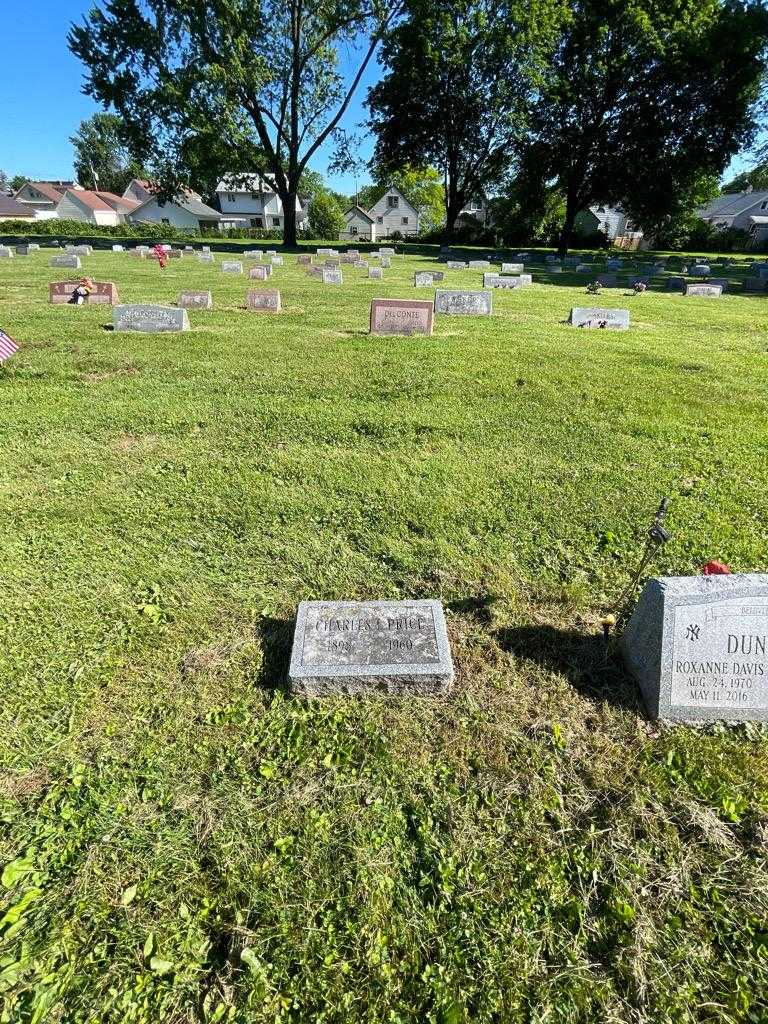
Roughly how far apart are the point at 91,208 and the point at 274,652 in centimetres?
8434

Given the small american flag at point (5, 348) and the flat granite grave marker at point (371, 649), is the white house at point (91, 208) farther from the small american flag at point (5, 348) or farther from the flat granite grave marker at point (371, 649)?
the flat granite grave marker at point (371, 649)

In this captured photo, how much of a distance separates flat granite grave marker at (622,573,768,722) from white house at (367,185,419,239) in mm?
79696

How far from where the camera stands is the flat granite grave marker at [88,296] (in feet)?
40.9

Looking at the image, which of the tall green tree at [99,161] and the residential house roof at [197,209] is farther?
the tall green tree at [99,161]

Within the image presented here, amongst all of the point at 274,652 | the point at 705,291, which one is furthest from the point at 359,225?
the point at 274,652

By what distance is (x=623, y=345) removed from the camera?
967cm

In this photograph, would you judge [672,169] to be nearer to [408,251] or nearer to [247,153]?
[408,251]

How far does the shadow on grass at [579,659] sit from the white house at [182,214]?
241ft

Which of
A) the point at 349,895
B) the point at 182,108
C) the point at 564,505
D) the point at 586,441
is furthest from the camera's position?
the point at 182,108

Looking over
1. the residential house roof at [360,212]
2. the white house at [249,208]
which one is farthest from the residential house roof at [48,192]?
the residential house roof at [360,212]

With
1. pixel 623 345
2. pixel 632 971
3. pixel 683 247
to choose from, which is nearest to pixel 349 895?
pixel 632 971

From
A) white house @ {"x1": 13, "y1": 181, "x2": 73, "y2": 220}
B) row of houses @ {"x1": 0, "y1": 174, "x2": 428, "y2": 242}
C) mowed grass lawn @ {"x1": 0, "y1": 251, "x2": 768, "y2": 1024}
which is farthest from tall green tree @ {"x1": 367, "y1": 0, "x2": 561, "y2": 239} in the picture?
white house @ {"x1": 13, "y1": 181, "x2": 73, "y2": 220}

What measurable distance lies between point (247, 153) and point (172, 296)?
24.3 meters

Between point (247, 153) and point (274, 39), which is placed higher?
point (274, 39)
